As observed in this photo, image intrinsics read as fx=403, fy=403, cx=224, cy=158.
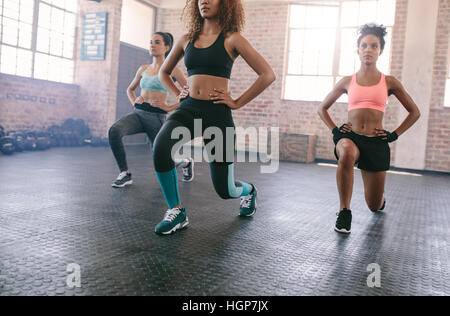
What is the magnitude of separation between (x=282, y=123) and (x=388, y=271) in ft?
26.1

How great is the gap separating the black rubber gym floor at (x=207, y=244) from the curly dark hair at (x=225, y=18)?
134 cm

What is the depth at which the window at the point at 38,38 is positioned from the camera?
801 cm

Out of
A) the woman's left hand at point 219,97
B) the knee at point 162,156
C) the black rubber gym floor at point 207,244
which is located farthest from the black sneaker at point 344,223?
the knee at point 162,156

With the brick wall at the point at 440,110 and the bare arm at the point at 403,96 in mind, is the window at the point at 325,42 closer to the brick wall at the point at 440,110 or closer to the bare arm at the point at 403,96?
the brick wall at the point at 440,110

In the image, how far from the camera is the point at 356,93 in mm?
3238

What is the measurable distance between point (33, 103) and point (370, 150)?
24.7 feet

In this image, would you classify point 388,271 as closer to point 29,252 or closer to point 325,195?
point 29,252

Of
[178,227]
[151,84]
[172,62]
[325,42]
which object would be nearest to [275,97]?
[325,42]

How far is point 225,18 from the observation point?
8.61 ft

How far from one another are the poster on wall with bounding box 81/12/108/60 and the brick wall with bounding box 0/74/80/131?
91cm

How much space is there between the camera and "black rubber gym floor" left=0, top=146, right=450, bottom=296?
1.75 metres

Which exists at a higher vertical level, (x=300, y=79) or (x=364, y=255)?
(x=300, y=79)
